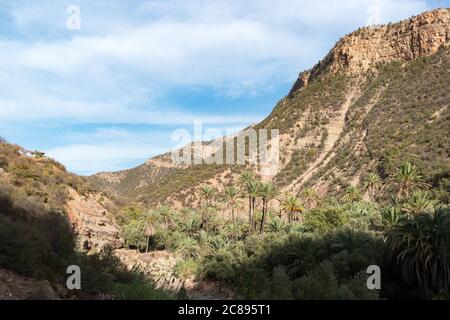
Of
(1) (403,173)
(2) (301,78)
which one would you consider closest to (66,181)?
(1) (403,173)

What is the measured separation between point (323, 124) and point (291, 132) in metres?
7.93

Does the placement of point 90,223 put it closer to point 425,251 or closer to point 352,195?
point 425,251

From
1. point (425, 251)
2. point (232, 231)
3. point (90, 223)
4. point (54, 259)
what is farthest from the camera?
point (232, 231)

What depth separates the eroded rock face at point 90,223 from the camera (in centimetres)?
4509

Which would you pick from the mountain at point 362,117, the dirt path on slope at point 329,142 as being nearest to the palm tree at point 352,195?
the mountain at point 362,117

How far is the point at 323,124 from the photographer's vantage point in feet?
341

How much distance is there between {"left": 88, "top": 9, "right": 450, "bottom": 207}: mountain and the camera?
7938cm

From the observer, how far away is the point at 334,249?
31.6m

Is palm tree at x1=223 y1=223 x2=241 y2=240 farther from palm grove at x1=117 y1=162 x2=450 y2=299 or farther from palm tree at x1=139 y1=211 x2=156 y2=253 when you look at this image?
palm tree at x1=139 y1=211 x2=156 y2=253

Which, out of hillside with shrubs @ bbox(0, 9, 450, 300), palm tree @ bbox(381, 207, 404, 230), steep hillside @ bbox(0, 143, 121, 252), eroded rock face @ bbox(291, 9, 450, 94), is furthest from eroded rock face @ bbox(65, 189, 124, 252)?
eroded rock face @ bbox(291, 9, 450, 94)

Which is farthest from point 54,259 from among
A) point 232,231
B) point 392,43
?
point 392,43

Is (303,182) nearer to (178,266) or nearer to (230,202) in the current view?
(230,202)

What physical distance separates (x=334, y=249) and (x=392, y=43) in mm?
95379

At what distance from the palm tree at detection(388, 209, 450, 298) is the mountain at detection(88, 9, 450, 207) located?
1752 inches
